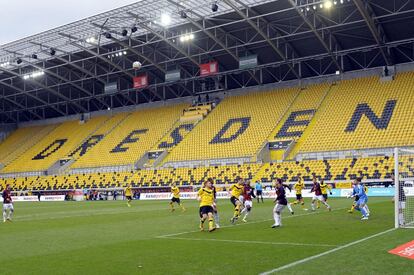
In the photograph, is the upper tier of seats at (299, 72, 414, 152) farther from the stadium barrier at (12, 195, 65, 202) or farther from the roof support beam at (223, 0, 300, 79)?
the stadium barrier at (12, 195, 65, 202)

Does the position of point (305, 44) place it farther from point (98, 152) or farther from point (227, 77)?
point (98, 152)

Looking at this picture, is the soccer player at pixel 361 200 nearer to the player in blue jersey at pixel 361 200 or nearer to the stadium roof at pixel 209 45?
the player in blue jersey at pixel 361 200

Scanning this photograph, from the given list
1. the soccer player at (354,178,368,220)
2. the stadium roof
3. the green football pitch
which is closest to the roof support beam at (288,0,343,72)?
the stadium roof

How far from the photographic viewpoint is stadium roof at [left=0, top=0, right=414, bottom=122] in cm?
4534

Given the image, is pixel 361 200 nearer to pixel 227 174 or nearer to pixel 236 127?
pixel 227 174

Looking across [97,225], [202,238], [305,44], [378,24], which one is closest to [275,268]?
[202,238]

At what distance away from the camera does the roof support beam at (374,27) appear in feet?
135

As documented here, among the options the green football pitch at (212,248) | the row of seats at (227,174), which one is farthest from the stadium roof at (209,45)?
the green football pitch at (212,248)

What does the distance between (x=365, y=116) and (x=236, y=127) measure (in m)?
15.0

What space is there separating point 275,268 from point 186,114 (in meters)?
54.9

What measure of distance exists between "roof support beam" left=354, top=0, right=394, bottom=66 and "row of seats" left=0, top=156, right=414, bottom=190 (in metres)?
11.7

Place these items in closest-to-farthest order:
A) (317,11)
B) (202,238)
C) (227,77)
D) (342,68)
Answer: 1. (202,238)
2. (317,11)
3. (342,68)
4. (227,77)

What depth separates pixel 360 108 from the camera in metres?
50.9

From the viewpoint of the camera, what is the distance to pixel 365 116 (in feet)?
162
